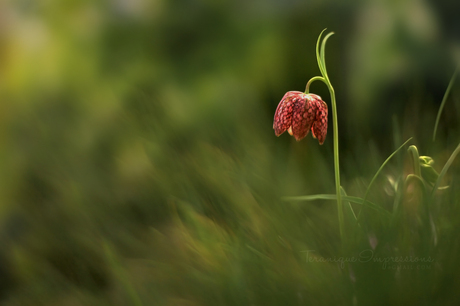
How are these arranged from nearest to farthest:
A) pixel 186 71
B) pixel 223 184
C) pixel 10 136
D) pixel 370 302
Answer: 1. pixel 370 302
2. pixel 223 184
3. pixel 10 136
4. pixel 186 71

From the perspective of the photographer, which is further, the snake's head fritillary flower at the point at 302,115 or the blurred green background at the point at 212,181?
the snake's head fritillary flower at the point at 302,115

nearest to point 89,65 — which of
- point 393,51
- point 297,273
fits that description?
point 393,51

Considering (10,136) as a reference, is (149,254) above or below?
below

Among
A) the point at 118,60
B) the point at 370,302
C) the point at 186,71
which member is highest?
the point at 118,60

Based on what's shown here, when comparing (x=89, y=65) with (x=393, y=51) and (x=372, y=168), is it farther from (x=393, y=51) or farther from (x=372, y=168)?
(x=372, y=168)
